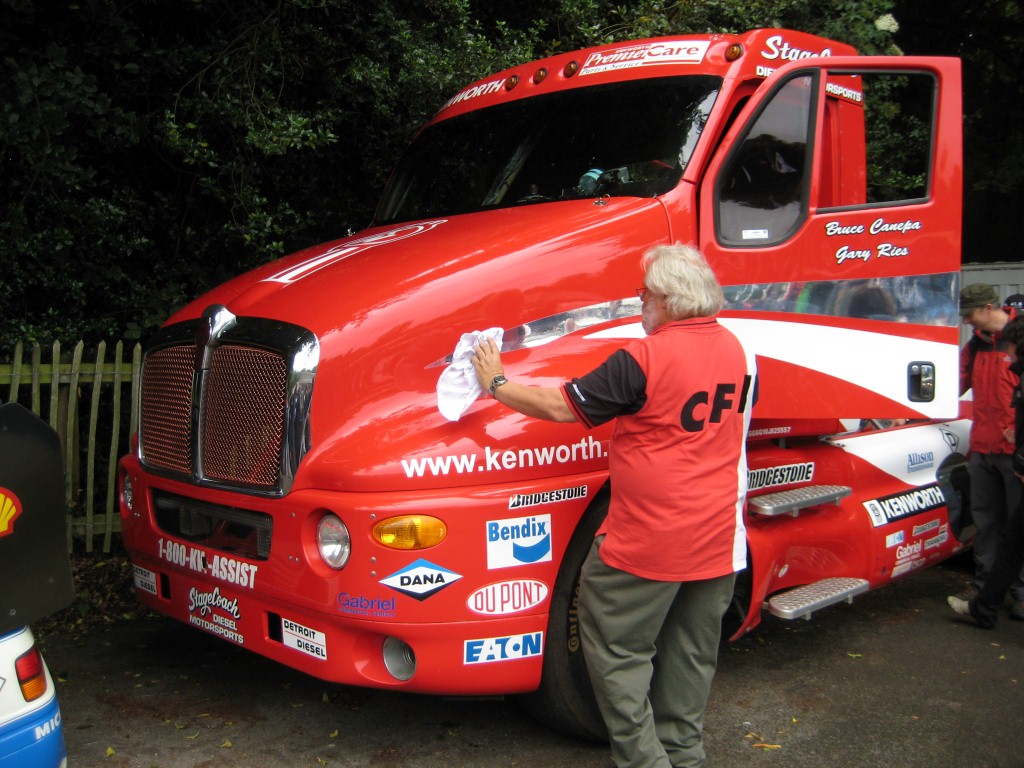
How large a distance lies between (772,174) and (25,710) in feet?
11.8

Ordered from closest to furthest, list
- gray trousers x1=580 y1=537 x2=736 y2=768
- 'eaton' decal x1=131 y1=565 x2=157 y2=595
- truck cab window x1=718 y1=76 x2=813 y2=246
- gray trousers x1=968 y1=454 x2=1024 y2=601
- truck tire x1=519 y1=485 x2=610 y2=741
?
gray trousers x1=580 y1=537 x2=736 y2=768 < truck tire x1=519 y1=485 x2=610 y2=741 < 'eaton' decal x1=131 y1=565 x2=157 y2=595 < truck cab window x1=718 y1=76 x2=813 y2=246 < gray trousers x1=968 y1=454 x2=1024 y2=601

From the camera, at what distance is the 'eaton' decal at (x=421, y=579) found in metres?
3.45

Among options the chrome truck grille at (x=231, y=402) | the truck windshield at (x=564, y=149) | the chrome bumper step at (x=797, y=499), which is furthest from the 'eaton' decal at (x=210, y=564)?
the chrome bumper step at (x=797, y=499)

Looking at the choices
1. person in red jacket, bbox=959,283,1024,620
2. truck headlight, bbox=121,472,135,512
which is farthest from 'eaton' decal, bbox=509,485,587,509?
person in red jacket, bbox=959,283,1024,620

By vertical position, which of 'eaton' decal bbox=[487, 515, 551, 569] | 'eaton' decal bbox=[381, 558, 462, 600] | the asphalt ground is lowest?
the asphalt ground

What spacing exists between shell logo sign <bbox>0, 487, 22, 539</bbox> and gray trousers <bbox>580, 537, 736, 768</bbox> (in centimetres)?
182

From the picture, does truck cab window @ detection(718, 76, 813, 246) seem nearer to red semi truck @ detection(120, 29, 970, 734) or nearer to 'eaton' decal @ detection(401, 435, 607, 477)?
red semi truck @ detection(120, 29, 970, 734)

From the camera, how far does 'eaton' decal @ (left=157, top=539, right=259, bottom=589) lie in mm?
3793

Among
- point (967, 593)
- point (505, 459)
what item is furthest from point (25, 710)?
point (967, 593)

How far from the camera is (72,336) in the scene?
22.2 ft

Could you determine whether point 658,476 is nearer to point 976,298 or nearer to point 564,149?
point 564,149

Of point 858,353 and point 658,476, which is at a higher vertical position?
point 858,353

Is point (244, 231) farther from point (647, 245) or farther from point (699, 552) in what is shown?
point (699, 552)

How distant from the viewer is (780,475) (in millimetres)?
4734
